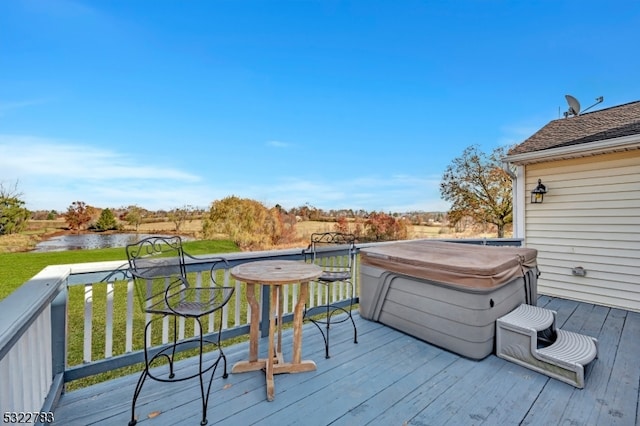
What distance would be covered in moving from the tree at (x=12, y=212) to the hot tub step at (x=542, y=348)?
8.41 metres

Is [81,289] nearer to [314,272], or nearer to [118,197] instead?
[118,197]

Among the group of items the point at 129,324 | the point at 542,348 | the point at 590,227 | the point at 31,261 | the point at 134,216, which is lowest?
the point at 542,348

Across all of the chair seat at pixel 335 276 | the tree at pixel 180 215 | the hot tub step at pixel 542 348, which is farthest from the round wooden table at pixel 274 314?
the tree at pixel 180 215

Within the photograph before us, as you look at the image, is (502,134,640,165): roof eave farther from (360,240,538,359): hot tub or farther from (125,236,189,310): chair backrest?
(125,236,189,310): chair backrest

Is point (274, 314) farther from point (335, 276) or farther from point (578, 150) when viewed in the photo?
point (578, 150)

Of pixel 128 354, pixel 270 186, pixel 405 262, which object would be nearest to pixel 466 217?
pixel 270 186

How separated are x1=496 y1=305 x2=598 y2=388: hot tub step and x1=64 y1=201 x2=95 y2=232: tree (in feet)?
30.0

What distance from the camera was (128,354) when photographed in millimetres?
2217

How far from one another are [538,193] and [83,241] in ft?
33.2

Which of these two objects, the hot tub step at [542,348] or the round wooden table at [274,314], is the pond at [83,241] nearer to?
the round wooden table at [274,314]

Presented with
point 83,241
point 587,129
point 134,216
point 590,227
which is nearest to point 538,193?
point 590,227

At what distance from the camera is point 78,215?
23.7ft

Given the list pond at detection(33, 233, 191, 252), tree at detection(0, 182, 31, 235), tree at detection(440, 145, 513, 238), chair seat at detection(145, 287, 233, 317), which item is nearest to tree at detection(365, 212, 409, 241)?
tree at detection(440, 145, 513, 238)

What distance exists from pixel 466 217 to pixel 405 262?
8.58 metres
